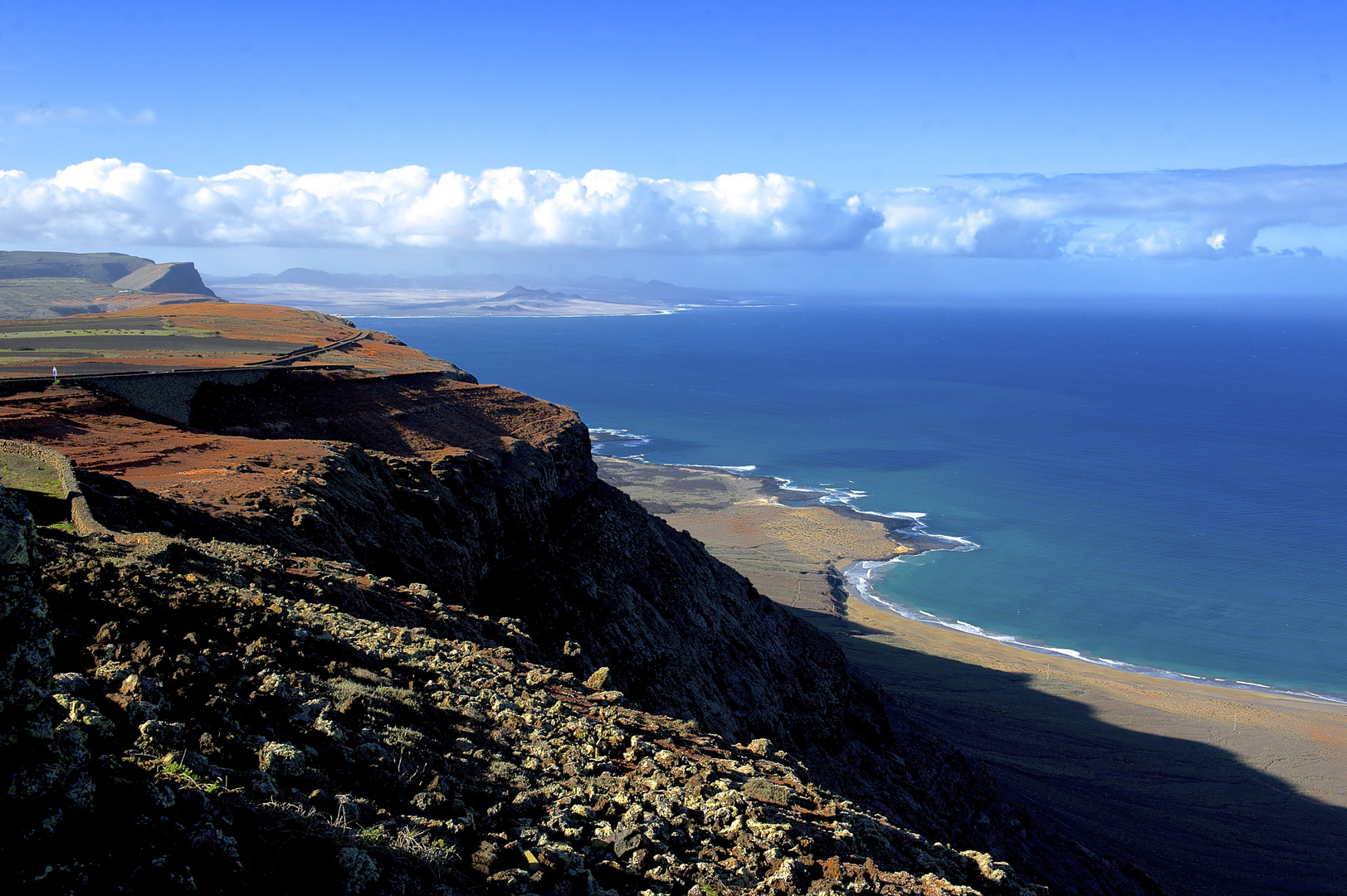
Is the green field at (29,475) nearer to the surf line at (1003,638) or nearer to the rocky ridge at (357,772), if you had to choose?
the rocky ridge at (357,772)

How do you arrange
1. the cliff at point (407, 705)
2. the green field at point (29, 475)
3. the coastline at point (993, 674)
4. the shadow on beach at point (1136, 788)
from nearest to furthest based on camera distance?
1. the cliff at point (407, 705)
2. the green field at point (29, 475)
3. the shadow on beach at point (1136, 788)
4. the coastline at point (993, 674)

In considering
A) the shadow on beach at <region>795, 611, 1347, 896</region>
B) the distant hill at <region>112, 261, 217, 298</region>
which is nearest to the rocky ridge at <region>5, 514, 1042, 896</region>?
the shadow on beach at <region>795, 611, 1347, 896</region>

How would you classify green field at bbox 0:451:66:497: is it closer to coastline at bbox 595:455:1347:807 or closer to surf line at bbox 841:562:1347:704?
coastline at bbox 595:455:1347:807

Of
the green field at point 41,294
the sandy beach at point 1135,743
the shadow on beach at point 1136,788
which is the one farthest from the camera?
the green field at point 41,294

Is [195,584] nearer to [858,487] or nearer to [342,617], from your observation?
[342,617]

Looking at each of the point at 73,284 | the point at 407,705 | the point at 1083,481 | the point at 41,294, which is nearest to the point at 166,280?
the point at 73,284

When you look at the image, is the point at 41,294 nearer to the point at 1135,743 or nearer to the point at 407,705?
the point at 1135,743

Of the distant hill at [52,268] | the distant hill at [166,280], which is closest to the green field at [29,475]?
the distant hill at [166,280]
